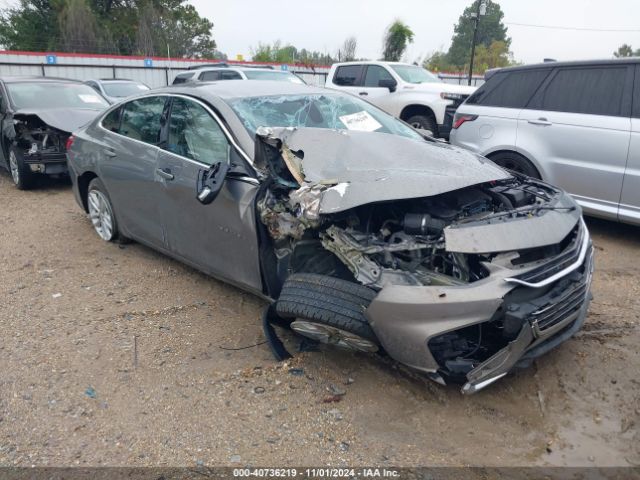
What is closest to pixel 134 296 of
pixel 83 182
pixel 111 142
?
pixel 111 142

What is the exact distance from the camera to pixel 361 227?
3000 mm

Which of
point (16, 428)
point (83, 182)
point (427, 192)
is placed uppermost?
point (427, 192)

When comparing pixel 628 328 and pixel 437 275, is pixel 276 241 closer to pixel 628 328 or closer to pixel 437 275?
pixel 437 275

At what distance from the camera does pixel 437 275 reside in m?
2.67

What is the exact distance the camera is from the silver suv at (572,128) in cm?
493

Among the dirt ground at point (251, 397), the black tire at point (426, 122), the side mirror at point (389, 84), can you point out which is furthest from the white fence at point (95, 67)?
the dirt ground at point (251, 397)

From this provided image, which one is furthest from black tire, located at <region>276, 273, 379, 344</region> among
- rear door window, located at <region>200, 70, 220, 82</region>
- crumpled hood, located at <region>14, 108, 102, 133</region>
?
rear door window, located at <region>200, 70, 220, 82</region>

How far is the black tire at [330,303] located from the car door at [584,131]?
3436 millimetres

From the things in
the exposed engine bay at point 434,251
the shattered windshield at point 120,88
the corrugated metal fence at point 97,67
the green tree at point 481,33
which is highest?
the green tree at point 481,33

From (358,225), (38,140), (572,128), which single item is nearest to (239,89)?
(358,225)

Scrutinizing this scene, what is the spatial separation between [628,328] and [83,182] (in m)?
5.02

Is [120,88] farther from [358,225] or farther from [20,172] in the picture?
[358,225]

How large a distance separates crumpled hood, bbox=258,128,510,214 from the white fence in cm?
1660

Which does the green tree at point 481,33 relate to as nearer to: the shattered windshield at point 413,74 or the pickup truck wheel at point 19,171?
the shattered windshield at point 413,74
